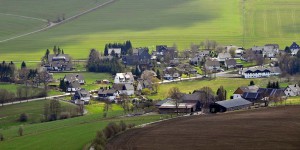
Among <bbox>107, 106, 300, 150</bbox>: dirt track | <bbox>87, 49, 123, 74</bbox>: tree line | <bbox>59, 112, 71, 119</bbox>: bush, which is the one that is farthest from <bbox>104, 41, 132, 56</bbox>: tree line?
<bbox>107, 106, 300, 150</bbox>: dirt track

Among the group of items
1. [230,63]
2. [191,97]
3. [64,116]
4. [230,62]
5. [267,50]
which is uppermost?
[267,50]

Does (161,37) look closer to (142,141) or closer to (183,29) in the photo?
(183,29)

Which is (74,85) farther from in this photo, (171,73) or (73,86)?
(171,73)

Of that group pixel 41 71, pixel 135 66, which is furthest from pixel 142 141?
pixel 135 66

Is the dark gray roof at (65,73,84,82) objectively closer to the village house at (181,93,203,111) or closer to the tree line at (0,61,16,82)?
the tree line at (0,61,16,82)

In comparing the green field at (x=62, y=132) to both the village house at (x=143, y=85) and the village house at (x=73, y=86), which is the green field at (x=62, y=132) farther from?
the village house at (x=143, y=85)

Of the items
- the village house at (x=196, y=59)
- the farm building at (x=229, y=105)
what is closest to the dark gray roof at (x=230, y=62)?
the village house at (x=196, y=59)

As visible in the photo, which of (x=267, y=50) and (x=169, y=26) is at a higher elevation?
(x=169, y=26)

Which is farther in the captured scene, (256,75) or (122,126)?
(256,75)

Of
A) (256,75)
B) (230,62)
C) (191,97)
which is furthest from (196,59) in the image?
(191,97)
